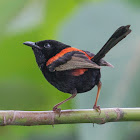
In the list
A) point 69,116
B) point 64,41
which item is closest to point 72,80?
point 64,41

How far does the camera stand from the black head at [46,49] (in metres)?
2.57

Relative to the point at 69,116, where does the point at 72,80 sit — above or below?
above

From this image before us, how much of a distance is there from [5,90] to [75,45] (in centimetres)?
55

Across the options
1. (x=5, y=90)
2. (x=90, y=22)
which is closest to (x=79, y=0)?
(x=90, y=22)

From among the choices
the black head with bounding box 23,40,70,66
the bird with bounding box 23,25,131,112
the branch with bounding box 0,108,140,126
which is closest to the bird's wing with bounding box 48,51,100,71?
the bird with bounding box 23,25,131,112

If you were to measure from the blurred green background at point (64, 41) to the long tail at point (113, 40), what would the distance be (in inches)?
2.3

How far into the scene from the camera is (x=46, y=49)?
262 cm

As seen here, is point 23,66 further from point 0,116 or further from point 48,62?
point 0,116

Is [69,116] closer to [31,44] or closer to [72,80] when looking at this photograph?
[72,80]

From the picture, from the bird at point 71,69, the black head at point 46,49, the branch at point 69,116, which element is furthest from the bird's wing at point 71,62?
the branch at point 69,116

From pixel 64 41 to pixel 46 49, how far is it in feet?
1.13

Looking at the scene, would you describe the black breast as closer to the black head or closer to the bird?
the bird

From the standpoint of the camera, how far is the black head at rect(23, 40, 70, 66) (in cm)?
257

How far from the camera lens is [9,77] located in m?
2.46
